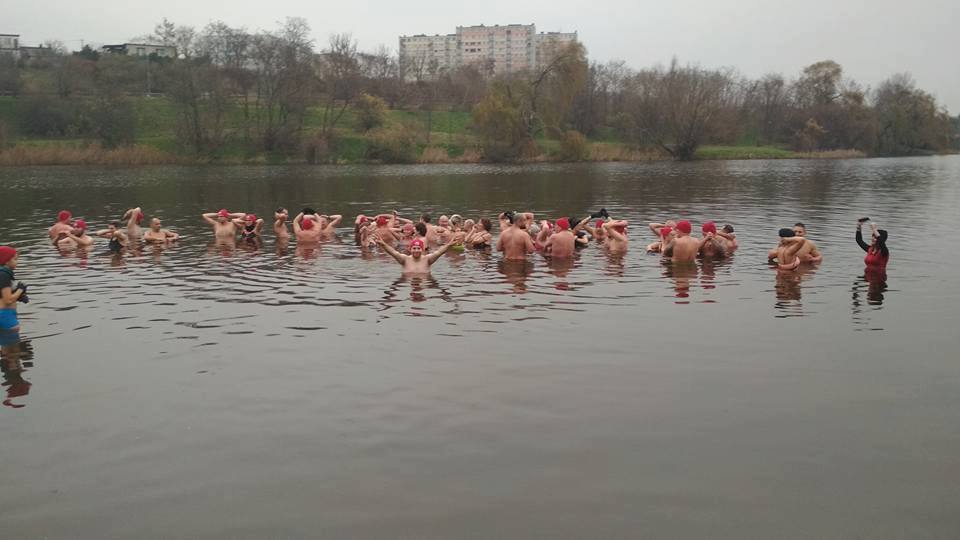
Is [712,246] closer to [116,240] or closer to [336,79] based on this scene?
[116,240]

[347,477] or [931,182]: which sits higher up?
[931,182]

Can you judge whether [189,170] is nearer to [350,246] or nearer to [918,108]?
[350,246]

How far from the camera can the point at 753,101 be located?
349 feet

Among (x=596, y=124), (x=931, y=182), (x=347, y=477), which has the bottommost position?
(x=347, y=477)

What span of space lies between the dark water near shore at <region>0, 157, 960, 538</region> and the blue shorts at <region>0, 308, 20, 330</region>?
278 mm

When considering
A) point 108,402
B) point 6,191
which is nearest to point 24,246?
point 108,402

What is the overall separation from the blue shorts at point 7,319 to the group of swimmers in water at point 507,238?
21.1 ft

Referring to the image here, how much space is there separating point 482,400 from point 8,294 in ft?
24.8

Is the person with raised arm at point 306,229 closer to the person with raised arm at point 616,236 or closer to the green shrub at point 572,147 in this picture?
the person with raised arm at point 616,236

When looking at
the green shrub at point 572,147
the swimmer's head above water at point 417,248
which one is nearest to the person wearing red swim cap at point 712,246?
the swimmer's head above water at point 417,248

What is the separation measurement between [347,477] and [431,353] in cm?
373

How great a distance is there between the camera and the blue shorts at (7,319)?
11.2 meters

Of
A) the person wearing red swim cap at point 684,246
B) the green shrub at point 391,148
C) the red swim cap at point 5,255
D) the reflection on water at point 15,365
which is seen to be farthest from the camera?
the green shrub at point 391,148

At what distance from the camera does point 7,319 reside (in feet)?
36.9
